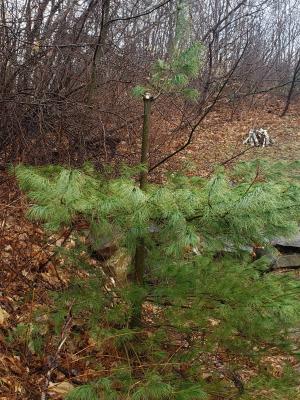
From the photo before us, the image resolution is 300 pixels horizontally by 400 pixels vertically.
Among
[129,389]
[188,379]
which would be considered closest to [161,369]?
[188,379]

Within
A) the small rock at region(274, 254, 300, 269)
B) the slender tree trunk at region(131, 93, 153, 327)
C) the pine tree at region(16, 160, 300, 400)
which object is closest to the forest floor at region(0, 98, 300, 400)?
the pine tree at region(16, 160, 300, 400)

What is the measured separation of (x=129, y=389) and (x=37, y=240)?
2934 mm

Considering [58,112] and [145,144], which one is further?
[58,112]

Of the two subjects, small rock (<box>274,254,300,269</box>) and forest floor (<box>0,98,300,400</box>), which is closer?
forest floor (<box>0,98,300,400</box>)

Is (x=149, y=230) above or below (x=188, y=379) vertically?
above

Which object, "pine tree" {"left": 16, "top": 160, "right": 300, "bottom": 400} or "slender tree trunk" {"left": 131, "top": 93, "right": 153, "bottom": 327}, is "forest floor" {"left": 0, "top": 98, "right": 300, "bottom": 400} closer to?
"pine tree" {"left": 16, "top": 160, "right": 300, "bottom": 400}

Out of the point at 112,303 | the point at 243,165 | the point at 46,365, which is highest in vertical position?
the point at 243,165

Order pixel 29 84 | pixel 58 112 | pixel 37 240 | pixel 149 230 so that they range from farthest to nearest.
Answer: pixel 29 84 < pixel 58 112 < pixel 37 240 < pixel 149 230

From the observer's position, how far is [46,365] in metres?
3.88

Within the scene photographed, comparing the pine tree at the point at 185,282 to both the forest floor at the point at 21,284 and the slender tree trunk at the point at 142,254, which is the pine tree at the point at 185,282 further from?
the forest floor at the point at 21,284

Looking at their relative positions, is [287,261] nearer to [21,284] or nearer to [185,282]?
[21,284]

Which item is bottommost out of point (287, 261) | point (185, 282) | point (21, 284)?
point (287, 261)

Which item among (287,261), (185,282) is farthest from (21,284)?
(287,261)

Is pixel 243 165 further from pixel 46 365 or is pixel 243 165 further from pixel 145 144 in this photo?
pixel 46 365
